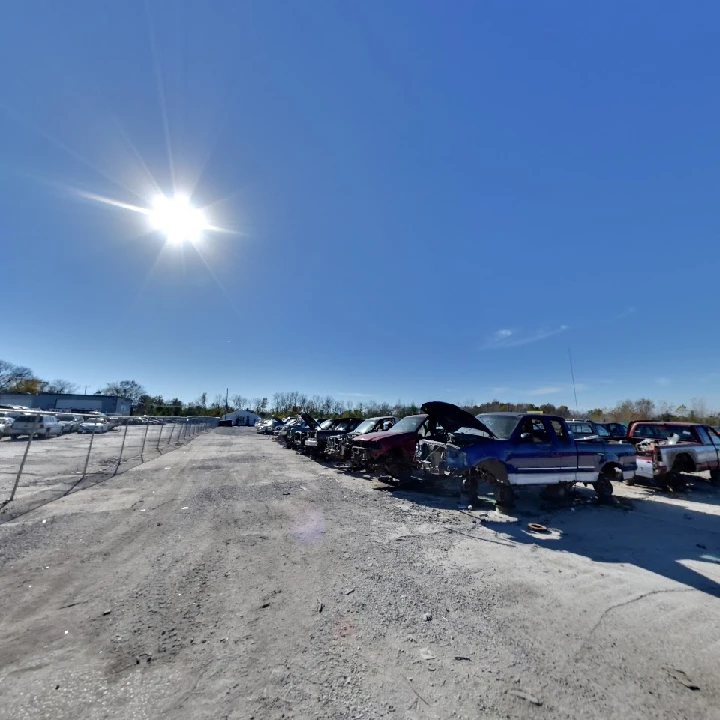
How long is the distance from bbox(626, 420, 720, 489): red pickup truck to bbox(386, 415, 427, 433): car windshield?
6018mm

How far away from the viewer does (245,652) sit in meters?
2.62

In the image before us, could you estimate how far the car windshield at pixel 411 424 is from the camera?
10.3 m

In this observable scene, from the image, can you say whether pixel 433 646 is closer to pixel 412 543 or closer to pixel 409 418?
pixel 412 543

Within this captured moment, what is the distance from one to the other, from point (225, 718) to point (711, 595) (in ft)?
16.2

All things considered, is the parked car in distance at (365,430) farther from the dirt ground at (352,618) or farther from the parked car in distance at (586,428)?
the parked car in distance at (586,428)

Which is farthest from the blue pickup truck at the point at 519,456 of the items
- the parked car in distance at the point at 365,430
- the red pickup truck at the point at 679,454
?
the parked car in distance at the point at 365,430

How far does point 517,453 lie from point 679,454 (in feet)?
19.1

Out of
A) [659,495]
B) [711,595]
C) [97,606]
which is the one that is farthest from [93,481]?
[659,495]

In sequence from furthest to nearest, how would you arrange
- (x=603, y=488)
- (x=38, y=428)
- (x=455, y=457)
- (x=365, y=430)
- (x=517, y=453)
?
(x=38, y=428) → (x=365, y=430) → (x=603, y=488) → (x=517, y=453) → (x=455, y=457)

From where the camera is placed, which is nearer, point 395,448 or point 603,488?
point 603,488

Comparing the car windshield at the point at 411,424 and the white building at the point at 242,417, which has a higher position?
the white building at the point at 242,417

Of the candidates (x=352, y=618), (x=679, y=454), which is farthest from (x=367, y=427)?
(x=352, y=618)

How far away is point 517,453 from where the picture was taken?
24.0 feet

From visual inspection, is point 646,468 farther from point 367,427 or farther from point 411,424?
point 367,427
